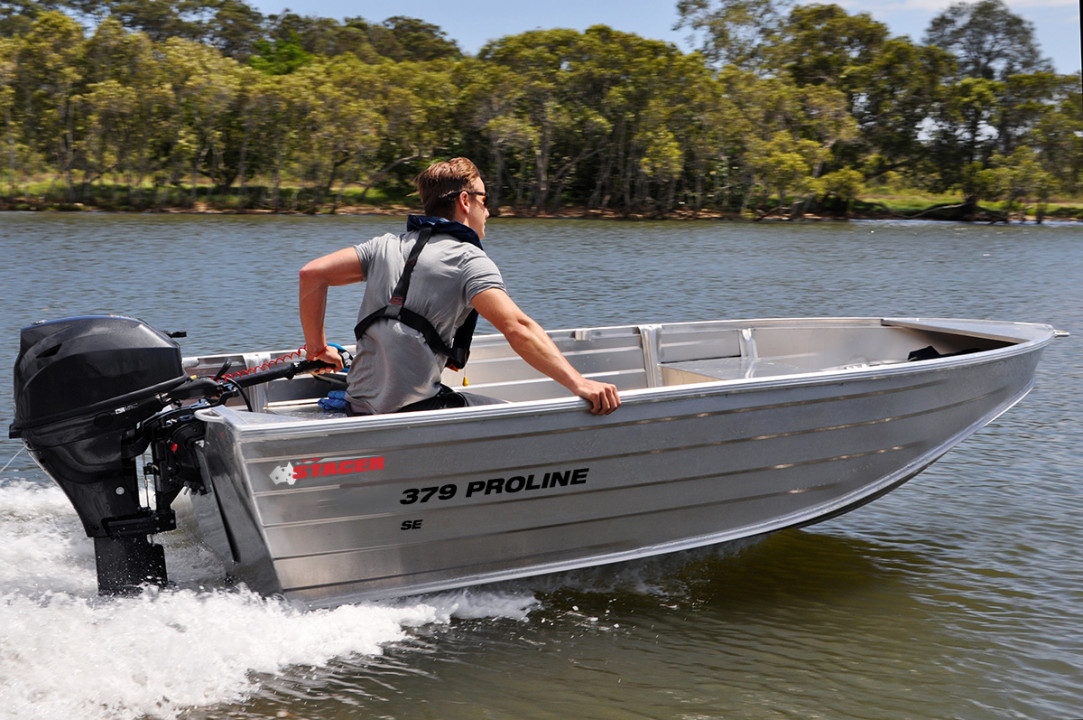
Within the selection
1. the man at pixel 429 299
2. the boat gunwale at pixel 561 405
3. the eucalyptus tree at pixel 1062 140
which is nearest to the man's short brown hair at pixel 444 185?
the man at pixel 429 299

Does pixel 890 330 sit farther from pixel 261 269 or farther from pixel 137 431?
pixel 261 269

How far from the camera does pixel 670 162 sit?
1886 inches

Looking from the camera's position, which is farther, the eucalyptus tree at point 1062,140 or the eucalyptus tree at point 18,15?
the eucalyptus tree at point 18,15

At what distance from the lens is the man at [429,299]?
3600 millimetres

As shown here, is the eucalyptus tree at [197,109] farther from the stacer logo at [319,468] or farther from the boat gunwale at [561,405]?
the stacer logo at [319,468]

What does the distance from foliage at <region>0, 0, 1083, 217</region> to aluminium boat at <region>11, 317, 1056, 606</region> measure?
4448 cm

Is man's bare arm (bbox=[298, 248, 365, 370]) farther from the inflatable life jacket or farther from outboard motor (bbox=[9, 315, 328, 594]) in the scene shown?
outboard motor (bbox=[9, 315, 328, 594])

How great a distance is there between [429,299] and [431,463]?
62cm

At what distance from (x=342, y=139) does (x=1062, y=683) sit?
47020mm

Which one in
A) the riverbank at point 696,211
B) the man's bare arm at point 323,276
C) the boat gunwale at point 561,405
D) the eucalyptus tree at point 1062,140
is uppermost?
the eucalyptus tree at point 1062,140

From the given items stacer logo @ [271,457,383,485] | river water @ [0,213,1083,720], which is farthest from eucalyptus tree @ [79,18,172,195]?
stacer logo @ [271,457,383,485]

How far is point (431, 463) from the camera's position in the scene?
11.9 ft

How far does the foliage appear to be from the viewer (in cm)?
4631

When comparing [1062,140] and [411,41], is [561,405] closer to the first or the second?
[1062,140]
